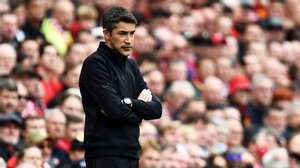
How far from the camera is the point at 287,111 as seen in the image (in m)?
15.2

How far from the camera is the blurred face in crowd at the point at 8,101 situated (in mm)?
11148

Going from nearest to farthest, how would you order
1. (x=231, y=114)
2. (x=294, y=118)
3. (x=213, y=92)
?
(x=231, y=114) < (x=213, y=92) < (x=294, y=118)

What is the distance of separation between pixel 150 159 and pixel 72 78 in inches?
64.4

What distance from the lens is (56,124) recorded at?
11.5 m

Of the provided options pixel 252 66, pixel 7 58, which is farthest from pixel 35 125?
pixel 252 66

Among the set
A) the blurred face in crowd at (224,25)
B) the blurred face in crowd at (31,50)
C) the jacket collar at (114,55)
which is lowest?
the jacket collar at (114,55)

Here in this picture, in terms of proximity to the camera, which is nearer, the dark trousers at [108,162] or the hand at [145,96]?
the dark trousers at [108,162]

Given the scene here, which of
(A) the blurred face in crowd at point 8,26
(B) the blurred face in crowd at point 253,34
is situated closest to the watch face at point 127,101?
(A) the blurred face in crowd at point 8,26

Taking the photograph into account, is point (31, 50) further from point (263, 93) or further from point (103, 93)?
point (103, 93)

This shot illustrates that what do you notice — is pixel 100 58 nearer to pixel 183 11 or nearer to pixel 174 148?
pixel 174 148

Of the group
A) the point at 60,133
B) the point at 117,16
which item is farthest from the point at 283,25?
the point at 117,16

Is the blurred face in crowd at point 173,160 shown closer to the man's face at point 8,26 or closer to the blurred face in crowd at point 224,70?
the man's face at point 8,26

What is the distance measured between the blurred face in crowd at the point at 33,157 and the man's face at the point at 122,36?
2393 millimetres

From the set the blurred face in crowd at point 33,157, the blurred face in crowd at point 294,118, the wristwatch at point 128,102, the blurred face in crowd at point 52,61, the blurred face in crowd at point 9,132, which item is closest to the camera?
the wristwatch at point 128,102
